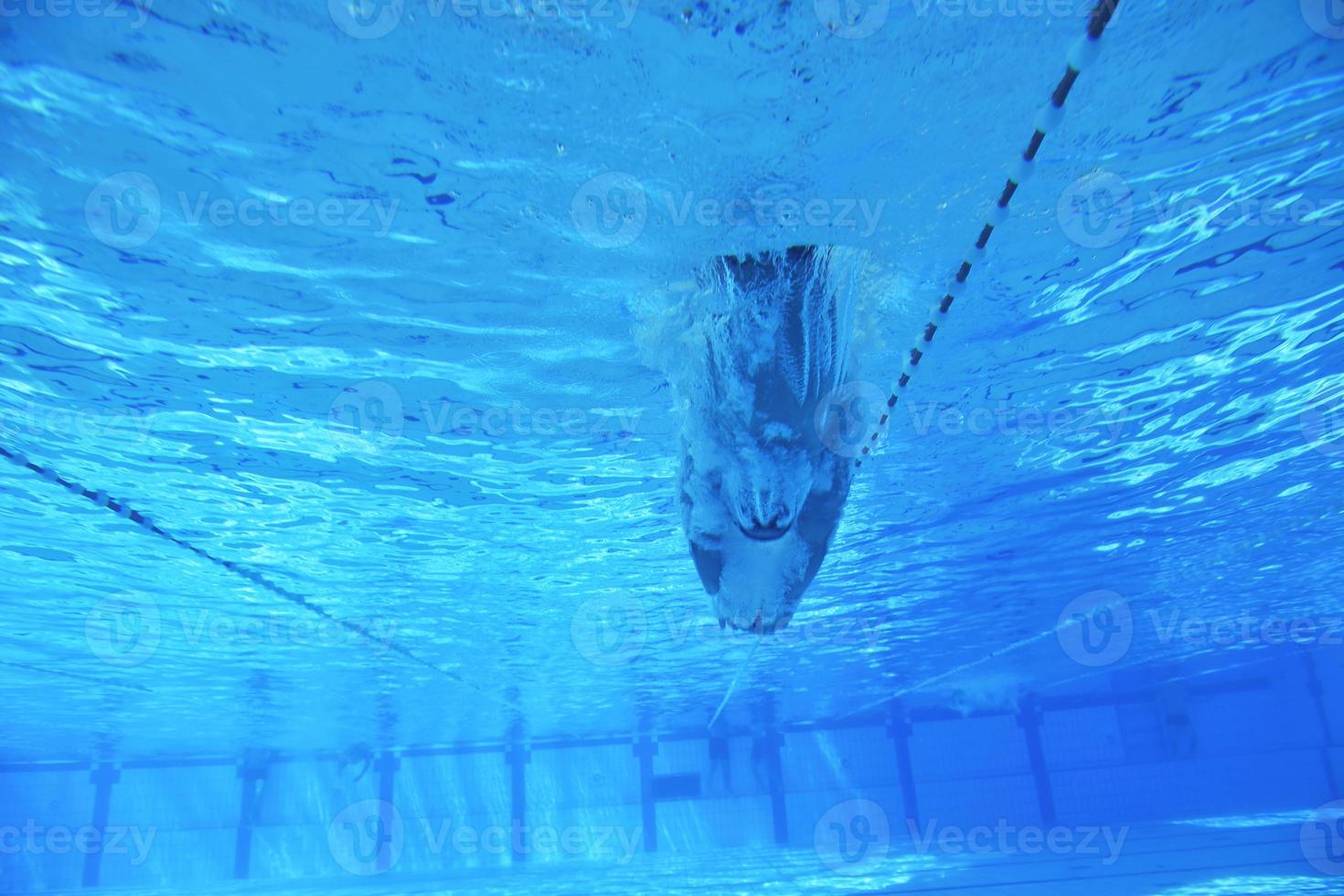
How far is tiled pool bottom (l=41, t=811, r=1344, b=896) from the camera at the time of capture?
45.3 ft

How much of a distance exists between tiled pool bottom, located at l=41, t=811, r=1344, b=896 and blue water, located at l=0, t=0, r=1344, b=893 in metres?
0.29

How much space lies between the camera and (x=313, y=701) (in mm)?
25406

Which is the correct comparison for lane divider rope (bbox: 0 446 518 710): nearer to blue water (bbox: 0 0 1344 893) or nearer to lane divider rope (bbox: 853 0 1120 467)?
blue water (bbox: 0 0 1344 893)

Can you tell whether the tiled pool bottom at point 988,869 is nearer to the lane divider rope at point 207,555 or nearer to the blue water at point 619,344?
the blue water at point 619,344

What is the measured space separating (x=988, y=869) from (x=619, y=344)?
54.3 feet

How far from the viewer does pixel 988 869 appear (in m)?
17.9

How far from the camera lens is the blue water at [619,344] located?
5336mm

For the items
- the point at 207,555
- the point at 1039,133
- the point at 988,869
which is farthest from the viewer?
the point at 988,869

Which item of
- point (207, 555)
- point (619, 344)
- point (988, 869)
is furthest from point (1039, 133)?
point (988, 869)

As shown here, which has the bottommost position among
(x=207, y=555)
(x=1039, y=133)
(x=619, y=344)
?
(x=207, y=555)

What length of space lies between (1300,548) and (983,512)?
11.5 meters

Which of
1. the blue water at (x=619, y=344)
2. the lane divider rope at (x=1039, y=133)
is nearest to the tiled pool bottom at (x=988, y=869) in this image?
the blue water at (x=619, y=344)

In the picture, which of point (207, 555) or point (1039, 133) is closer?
point (1039, 133)

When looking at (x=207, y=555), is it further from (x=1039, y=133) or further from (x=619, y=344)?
(x=1039, y=133)
